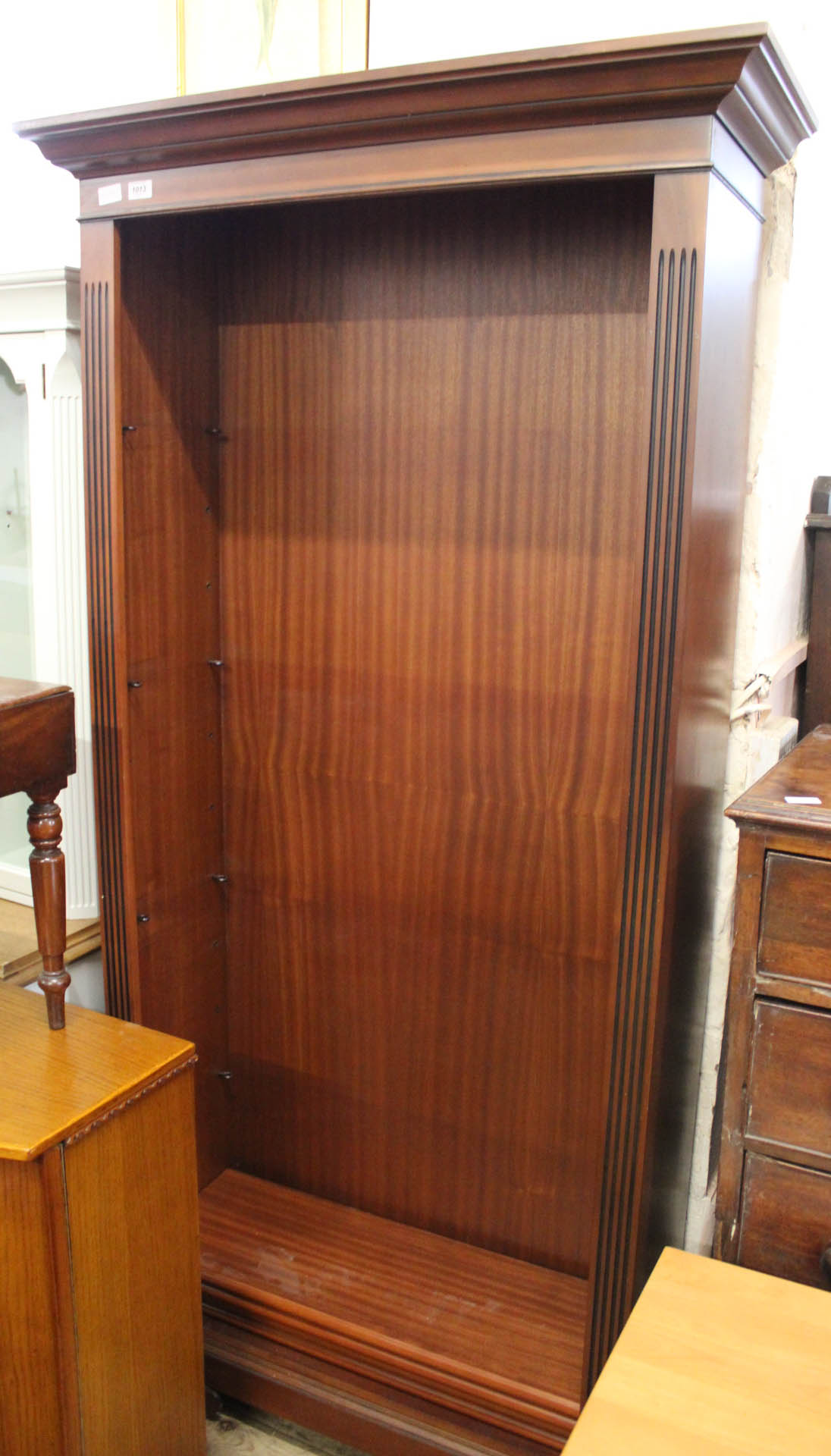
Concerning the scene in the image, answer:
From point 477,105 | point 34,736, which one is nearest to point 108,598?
point 34,736

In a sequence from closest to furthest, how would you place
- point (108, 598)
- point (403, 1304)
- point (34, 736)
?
point (34, 736), point (108, 598), point (403, 1304)

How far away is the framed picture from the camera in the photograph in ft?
6.23

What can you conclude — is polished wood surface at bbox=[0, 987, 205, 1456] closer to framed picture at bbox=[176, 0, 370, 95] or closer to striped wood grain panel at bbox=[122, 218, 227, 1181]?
striped wood grain panel at bbox=[122, 218, 227, 1181]

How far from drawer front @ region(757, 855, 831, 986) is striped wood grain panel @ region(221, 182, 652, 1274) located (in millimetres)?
436

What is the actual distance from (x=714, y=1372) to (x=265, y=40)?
2.04 metres

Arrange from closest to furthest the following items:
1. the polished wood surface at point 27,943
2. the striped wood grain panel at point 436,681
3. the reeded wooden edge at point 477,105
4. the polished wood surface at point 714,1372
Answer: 1. the polished wood surface at point 714,1372
2. the reeded wooden edge at point 477,105
3. the striped wood grain panel at point 436,681
4. the polished wood surface at point 27,943

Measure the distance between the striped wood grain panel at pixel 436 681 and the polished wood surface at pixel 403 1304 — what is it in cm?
7

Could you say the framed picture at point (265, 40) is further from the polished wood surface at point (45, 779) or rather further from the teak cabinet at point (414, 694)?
the polished wood surface at point (45, 779)

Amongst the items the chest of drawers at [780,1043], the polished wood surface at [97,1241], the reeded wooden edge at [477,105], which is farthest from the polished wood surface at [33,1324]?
the reeded wooden edge at [477,105]

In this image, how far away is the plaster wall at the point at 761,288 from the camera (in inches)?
69.1

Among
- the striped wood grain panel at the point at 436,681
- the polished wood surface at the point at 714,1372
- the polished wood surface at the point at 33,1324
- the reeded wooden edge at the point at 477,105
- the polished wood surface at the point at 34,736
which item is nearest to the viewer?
the polished wood surface at the point at 714,1372

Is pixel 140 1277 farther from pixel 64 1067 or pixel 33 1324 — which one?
pixel 64 1067

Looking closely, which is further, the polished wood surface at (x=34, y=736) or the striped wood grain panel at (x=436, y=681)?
the striped wood grain panel at (x=436, y=681)

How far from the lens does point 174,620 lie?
2.07 m
